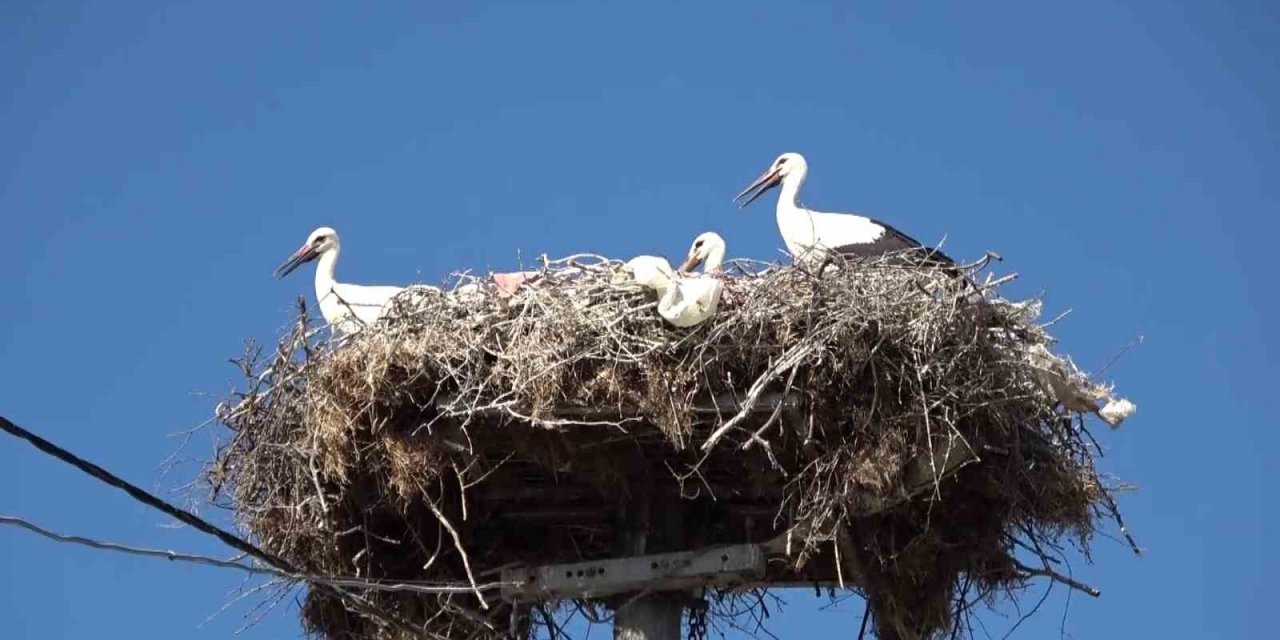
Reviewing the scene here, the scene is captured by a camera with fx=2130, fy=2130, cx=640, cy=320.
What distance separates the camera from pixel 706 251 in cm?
1053

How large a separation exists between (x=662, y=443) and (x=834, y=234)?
2248 millimetres

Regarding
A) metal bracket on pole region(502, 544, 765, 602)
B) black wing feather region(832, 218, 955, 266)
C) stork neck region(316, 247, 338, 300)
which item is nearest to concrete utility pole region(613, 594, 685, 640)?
metal bracket on pole region(502, 544, 765, 602)

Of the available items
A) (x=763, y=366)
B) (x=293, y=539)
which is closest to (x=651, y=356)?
(x=763, y=366)

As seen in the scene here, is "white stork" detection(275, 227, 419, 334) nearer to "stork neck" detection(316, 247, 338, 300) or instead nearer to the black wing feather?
"stork neck" detection(316, 247, 338, 300)

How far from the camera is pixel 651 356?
7.96 metres

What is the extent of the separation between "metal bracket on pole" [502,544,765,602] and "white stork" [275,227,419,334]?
132 cm

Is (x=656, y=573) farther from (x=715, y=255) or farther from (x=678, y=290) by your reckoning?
(x=715, y=255)

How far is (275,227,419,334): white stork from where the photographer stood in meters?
8.88

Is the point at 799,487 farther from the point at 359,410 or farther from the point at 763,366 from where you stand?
the point at 359,410

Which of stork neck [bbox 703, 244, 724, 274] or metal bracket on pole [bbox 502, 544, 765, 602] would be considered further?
stork neck [bbox 703, 244, 724, 274]

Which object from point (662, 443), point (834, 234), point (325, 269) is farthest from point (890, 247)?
point (325, 269)

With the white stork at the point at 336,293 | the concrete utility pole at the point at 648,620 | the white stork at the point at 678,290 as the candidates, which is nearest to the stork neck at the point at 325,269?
the white stork at the point at 336,293

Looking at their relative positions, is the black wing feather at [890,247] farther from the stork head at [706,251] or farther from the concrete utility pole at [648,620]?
the concrete utility pole at [648,620]

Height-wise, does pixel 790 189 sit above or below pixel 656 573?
above
